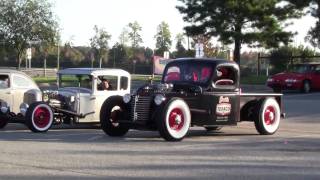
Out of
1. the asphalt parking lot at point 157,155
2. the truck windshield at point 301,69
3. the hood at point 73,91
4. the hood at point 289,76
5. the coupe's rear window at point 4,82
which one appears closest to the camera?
the asphalt parking lot at point 157,155

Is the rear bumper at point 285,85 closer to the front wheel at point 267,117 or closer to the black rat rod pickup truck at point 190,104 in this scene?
the front wheel at point 267,117

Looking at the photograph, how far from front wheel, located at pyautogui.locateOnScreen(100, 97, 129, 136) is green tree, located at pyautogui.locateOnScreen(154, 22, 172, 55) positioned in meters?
71.5

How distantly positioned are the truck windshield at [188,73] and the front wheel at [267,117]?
5.09 ft

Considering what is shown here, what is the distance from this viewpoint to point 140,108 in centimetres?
1456

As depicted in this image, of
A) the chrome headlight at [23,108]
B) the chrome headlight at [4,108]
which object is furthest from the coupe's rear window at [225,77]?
the chrome headlight at [4,108]

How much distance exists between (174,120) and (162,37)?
243 feet

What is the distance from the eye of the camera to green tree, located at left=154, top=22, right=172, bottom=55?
87312 mm

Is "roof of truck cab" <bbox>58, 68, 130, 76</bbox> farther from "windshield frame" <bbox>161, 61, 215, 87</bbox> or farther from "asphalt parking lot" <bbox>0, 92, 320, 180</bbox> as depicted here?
"windshield frame" <bbox>161, 61, 215, 87</bbox>

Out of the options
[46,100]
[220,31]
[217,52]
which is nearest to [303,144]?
[46,100]

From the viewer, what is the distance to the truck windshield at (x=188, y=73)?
15414 millimetres

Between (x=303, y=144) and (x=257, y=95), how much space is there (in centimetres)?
238

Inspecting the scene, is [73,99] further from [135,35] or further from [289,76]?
[135,35]

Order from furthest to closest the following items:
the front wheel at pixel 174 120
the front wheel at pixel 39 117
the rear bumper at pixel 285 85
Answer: the rear bumper at pixel 285 85
the front wheel at pixel 39 117
the front wheel at pixel 174 120

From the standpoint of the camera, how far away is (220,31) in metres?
48.0
